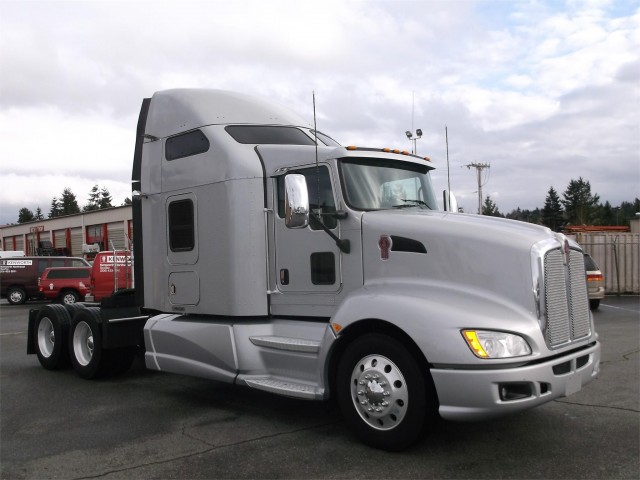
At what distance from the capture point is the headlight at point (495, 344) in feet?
14.1

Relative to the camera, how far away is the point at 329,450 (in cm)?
491

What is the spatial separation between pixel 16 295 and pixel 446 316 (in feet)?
80.0

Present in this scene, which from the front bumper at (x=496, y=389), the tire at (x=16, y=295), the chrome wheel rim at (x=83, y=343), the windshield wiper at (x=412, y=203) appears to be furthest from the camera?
the tire at (x=16, y=295)

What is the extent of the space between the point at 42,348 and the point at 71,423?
349 cm

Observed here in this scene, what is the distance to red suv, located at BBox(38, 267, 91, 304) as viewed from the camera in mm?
22906

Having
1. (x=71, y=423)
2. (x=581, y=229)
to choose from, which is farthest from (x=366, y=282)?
(x=581, y=229)

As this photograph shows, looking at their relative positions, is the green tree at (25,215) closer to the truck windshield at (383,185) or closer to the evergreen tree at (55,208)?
the evergreen tree at (55,208)

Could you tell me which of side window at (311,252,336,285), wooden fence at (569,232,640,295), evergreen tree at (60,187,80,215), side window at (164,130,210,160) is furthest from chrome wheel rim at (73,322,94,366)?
evergreen tree at (60,187,80,215)

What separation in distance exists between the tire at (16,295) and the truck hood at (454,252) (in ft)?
76.5

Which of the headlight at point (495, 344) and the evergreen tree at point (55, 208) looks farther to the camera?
the evergreen tree at point (55, 208)

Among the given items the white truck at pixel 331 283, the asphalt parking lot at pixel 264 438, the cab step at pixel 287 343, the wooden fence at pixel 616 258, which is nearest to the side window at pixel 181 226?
the white truck at pixel 331 283

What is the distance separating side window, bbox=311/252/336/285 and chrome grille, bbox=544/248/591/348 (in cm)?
187

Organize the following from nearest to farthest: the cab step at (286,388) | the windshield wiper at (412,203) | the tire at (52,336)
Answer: the cab step at (286,388), the windshield wiper at (412,203), the tire at (52,336)

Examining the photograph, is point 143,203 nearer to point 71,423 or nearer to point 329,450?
point 71,423
